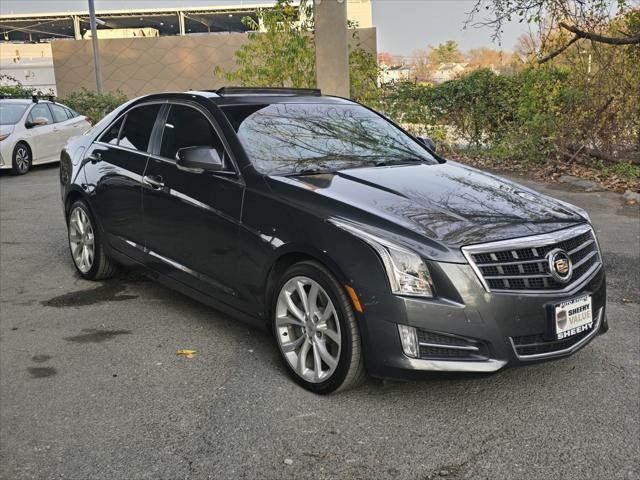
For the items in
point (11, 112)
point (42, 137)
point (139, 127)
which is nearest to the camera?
point (139, 127)

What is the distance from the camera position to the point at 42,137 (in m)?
14.7

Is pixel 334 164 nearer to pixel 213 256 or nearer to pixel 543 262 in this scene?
pixel 213 256

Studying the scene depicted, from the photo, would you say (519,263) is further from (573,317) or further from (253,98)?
(253,98)

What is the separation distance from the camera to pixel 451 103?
14.8 metres

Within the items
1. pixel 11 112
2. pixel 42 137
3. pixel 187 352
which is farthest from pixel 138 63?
pixel 187 352

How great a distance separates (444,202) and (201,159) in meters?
1.55

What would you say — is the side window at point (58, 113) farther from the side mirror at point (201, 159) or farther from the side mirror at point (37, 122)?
→ the side mirror at point (201, 159)

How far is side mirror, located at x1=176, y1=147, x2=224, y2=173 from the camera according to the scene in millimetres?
4375

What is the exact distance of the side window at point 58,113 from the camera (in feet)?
50.5

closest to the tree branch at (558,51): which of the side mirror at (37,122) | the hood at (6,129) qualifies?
the side mirror at (37,122)

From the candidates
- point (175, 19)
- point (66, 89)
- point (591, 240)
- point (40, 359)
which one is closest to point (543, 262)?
point (591, 240)

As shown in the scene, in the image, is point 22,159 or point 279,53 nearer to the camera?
point 279,53

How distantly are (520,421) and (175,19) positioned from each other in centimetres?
6567

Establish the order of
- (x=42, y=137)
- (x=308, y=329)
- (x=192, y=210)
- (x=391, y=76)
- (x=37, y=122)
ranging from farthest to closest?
(x=391, y=76), (x=42, y=137), (x=37, y=122), (x=192, y=210), (x=308, y=329)
